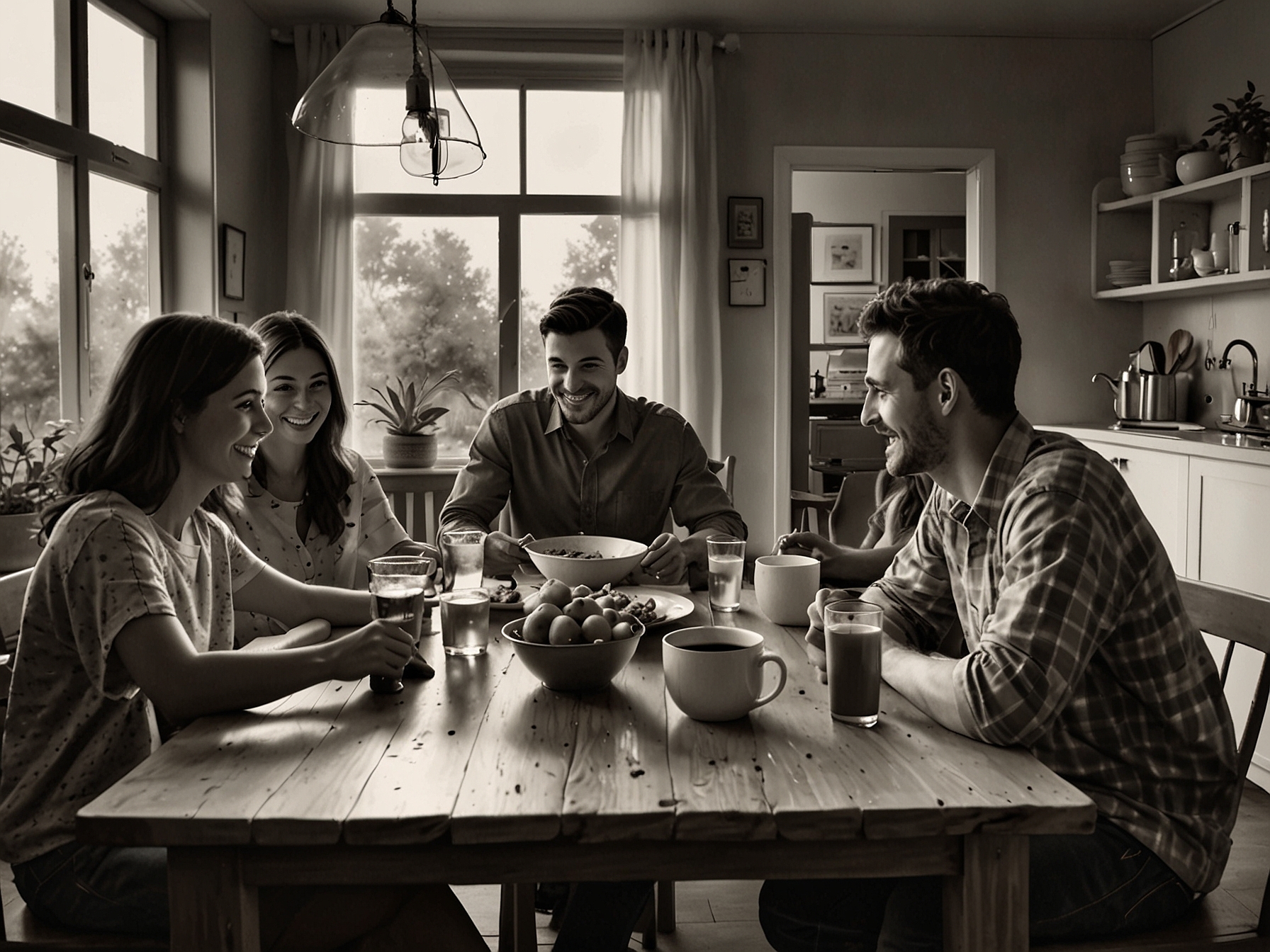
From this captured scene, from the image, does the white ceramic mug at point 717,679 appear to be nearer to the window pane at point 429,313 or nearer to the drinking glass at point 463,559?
the drinking glass at point 463,559

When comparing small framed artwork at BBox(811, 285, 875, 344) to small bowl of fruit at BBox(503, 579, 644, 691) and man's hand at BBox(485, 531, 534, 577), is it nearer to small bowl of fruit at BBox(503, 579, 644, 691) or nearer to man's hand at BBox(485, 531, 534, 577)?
man's hand at BBox(485, 531, 534, 577)

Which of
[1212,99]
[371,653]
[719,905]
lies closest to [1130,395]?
[1212,99]

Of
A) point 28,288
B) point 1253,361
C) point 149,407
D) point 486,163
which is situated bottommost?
point 149,407

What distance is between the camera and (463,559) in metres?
1.64

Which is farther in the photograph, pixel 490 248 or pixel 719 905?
pixel 490 248

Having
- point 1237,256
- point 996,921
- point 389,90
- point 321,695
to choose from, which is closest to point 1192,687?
point 996,921

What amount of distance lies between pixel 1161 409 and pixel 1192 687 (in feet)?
11.0

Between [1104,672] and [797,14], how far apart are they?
3.80m

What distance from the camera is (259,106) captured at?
4.37 metres

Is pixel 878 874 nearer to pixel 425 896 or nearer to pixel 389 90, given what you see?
pixel 425 896

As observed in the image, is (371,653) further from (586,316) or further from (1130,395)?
(1130,395)

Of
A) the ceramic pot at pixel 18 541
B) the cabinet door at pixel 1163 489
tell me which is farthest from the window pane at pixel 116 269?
the cabinet door at pixel 1163 489

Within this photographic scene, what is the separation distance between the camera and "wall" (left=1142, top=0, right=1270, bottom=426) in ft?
12.9

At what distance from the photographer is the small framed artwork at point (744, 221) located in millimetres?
4562
